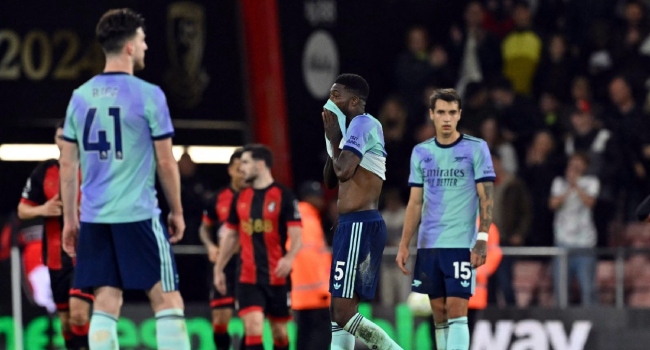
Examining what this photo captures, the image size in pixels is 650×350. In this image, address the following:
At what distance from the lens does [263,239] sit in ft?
40.6

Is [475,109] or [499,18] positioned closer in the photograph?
[475,109]

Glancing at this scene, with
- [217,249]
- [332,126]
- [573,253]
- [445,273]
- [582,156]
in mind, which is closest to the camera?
[332,126]

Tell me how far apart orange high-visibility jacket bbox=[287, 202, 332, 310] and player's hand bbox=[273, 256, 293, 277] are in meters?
1.52

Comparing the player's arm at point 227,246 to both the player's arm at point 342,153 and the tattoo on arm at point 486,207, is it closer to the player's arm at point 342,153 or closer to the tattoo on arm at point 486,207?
the tattoo on arm at point 486,207

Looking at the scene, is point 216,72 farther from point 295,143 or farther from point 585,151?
point 585,151

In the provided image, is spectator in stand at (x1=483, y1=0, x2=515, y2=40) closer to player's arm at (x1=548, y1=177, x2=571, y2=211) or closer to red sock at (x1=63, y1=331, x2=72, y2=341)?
player's arm at (x1=548, y1=177, x2=571, y2=211)

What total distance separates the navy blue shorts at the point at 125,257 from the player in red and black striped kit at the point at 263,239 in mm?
3779

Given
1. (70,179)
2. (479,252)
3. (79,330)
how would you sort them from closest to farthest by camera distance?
(70,179), (479,252), (79,330)

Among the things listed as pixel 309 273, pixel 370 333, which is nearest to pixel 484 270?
pixel 309 273

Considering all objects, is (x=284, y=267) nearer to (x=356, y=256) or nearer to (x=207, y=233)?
(x=207, y=233)

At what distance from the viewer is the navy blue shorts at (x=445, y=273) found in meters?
10.4

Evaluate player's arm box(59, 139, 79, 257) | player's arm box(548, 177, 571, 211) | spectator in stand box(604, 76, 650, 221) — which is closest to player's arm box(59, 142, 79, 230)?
player's arm box(59, 139, 79, 257)

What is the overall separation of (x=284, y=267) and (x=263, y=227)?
52 centimetres

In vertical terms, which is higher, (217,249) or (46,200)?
(46,200)
